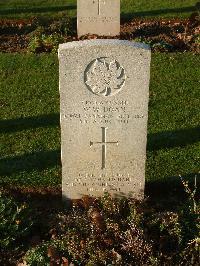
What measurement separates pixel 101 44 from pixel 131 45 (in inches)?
11.9

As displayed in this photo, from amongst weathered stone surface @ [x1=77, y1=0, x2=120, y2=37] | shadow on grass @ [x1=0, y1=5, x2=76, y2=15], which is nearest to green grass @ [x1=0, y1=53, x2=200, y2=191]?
weathered stone surface @ [x1=77, y1=0, x2=120, y2=37]

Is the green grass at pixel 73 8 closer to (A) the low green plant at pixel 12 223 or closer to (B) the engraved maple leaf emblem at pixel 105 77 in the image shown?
(B) the engraved maple leaf emblem at pixel 105 77

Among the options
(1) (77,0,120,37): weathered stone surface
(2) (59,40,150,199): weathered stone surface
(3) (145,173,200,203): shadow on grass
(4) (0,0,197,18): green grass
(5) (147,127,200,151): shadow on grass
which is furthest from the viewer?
(4) (0,0,197,18): green grass

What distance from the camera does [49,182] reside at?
6867 millimetres

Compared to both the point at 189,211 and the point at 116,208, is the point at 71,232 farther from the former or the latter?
the point at 189,211

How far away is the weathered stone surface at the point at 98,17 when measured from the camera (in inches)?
469

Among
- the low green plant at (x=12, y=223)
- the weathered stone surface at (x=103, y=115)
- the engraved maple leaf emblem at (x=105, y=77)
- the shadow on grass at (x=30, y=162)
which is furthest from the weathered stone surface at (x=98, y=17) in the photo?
the low green plant at (x=12, y=223)

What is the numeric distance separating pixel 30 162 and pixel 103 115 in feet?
6.46

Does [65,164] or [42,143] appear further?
[42,143]

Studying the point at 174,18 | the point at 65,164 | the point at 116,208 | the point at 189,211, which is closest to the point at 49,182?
the point at 65,164

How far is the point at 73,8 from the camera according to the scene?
48.6ft

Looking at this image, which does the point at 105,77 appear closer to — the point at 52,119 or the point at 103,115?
the point at 103,115

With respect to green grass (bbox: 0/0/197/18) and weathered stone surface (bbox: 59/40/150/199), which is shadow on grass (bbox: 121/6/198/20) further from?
weathered stone surface (bbox: 59/40/150/199)

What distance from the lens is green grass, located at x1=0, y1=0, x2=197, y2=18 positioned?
14242 mm
